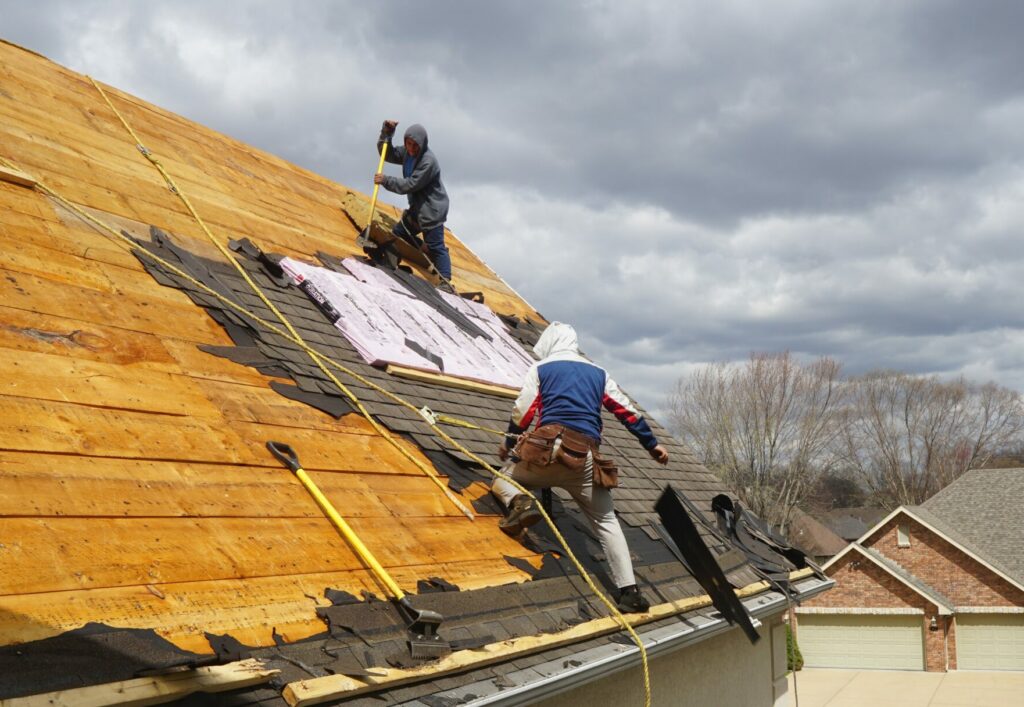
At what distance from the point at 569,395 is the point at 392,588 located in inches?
58.0

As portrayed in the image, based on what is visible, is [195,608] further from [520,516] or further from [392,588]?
[520,516]

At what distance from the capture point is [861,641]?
74.8 ft

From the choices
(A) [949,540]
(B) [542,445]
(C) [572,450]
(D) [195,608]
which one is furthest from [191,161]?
(A) [949,540]

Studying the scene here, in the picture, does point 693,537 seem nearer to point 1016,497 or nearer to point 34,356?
point 34,356

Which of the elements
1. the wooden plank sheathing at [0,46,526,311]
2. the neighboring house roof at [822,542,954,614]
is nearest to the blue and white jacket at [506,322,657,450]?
the wooden plank sheathing at [0,46,526,311]

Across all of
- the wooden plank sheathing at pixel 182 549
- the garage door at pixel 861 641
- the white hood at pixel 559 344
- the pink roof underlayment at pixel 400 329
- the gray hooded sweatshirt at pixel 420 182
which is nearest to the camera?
the wooden plank sheathing at pixel 182 549

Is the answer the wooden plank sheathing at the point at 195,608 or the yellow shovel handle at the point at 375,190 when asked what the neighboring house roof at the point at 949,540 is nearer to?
the yellow shovel handle at the point at 375,190

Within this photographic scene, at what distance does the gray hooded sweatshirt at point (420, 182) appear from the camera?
7.66 metres

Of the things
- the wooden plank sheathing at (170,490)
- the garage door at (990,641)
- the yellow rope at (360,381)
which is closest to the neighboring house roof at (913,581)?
the garage door at (990,641)

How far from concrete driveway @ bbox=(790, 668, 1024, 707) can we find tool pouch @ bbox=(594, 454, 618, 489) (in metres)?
15.2

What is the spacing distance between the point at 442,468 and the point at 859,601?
21.7m

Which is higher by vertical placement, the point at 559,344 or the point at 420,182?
the point at 420,182

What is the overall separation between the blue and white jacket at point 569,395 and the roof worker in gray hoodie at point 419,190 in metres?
3.49

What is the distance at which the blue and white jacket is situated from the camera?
4105 millimetres
